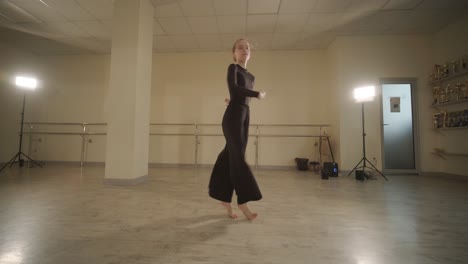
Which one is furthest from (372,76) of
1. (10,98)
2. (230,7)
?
(10,98)

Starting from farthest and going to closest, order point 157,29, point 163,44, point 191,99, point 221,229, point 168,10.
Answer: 1. point 191,99
2. point 163,44
3. point 157,29
4. point 168,10
5. point 221,229

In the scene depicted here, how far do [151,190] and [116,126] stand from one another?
1.02m

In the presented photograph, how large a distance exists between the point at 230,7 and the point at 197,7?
1.80 feet

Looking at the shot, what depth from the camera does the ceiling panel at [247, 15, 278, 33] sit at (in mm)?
3587

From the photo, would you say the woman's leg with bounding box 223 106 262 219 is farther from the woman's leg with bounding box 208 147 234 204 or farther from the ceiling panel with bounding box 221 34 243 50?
the ceiling panel with bounding box 221 34 243 50

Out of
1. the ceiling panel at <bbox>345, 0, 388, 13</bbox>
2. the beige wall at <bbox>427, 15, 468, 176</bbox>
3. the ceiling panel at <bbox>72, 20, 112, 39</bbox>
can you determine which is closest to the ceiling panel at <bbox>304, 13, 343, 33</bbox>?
the ceiling panel at <bbox>345, 0, 388, 13</bbox>

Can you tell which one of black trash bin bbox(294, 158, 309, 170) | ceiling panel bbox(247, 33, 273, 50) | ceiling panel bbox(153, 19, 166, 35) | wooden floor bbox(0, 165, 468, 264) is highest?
ceiling panel bbox(153, 19, 166, 35)

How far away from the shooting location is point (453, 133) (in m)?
3.54

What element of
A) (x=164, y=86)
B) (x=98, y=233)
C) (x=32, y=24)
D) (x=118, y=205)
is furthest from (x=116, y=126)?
(x=32, y=24)

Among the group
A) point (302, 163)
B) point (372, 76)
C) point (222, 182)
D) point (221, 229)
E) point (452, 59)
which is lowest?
point (221, 229)

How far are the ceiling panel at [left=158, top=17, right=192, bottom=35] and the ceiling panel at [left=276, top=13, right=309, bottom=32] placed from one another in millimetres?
1758

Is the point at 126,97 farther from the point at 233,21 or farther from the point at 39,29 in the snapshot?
the point at 39,29

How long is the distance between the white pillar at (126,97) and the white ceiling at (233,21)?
0.64 metres

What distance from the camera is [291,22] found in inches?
146
